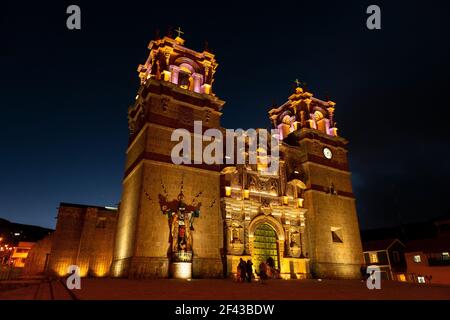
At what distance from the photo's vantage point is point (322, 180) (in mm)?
29938

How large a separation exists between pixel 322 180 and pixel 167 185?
16.4m

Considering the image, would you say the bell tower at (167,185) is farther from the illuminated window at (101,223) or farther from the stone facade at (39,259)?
the stone facade at (39,259)

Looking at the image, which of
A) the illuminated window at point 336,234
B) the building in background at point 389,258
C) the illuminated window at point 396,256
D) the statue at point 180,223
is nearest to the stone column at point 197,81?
the statue at point 180,223

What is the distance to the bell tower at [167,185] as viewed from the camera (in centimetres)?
1958

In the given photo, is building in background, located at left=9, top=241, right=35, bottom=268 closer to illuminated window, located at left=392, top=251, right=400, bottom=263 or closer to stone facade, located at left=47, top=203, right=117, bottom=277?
stone facade, located at left=47, top=203, right=117, bottom=277

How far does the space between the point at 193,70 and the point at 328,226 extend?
63.5 ft

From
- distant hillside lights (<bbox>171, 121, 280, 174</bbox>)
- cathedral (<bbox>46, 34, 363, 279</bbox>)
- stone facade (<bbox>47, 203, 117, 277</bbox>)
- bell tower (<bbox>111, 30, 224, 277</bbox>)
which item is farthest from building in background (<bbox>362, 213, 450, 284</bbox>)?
stone facade (<bbox>47, 203, 117, 277</bbox>)

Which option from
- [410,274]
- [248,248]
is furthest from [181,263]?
[410,274]

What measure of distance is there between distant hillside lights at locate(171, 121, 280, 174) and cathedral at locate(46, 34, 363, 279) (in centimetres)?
39

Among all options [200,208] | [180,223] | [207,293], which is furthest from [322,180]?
[207,293]

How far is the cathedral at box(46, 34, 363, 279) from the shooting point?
20344 mm

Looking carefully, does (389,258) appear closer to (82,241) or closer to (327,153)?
(327,153)
